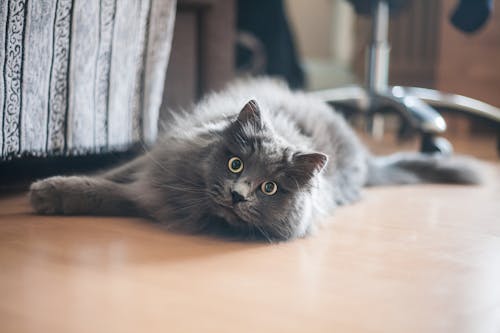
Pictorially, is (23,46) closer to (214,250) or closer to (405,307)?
(214,250)

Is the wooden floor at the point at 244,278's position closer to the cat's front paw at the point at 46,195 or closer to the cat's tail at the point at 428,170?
the cat's front paw at the point at 46,195

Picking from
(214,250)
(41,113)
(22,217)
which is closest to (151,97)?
(41,113)

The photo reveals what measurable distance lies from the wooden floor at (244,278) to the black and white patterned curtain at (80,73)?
0.22 m

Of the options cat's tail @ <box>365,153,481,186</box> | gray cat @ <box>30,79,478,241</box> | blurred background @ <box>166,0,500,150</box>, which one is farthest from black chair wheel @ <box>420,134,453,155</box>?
gray cat @ <box>30,79,478,241</box>

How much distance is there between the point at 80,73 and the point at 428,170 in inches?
50.5

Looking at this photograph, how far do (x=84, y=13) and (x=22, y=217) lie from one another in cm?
53

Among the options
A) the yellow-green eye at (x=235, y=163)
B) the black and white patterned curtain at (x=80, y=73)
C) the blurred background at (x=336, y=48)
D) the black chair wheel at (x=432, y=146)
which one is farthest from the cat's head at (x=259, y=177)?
the black chair wheel at (x=432, y=146)

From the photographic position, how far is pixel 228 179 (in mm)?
1378

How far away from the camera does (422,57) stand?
14.2ft

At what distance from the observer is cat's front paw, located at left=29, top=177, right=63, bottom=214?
152cm

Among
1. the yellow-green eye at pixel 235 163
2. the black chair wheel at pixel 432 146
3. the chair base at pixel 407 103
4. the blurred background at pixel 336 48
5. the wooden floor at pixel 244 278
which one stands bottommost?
the wooden floor at pixel 244 278

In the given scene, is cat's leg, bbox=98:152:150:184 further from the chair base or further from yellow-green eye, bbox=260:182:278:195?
the chair base

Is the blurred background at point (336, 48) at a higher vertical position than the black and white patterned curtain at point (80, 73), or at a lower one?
higher

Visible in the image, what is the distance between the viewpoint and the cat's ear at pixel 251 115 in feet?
4.70
